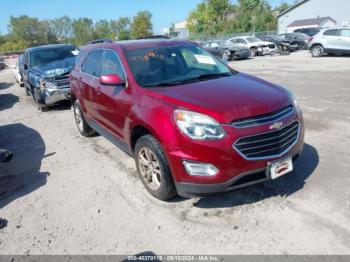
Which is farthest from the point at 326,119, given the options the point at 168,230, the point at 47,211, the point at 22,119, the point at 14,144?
the point at 22,119

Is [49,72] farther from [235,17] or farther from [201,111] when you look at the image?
[235,17]

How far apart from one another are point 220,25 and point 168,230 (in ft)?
231

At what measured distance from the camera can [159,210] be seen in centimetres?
397

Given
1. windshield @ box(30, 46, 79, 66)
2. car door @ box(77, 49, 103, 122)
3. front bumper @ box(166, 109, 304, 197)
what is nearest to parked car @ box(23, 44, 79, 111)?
windshield @ box(30, 46, 79, 66)

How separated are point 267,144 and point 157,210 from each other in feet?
4.77

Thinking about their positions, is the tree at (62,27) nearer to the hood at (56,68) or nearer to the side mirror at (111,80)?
the hood at (56,68)

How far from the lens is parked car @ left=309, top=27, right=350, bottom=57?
65.5ft

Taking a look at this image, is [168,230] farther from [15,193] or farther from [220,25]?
[220,25]

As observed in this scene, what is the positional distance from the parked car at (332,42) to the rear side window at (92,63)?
18298 millimetres

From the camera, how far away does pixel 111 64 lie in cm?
494

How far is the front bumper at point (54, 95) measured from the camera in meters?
9.62

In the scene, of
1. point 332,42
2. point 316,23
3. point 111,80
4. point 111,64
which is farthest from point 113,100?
point 316,23

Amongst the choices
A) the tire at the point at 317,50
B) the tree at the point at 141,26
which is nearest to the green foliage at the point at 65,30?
the tree at the point at 141,26

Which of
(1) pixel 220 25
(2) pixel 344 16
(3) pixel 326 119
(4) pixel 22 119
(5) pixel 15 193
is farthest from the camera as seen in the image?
(1) pixel 220 25
